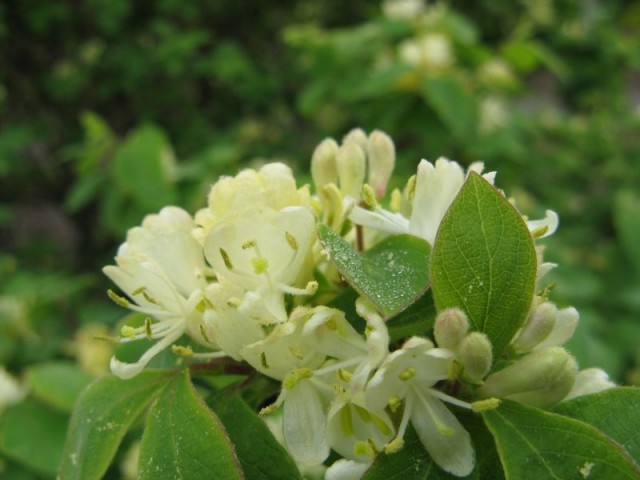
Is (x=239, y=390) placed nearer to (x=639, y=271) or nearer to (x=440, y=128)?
(x=440, y=128)

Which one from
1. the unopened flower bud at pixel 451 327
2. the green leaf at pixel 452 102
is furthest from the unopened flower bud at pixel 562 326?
the green leaf at pixel 452 102

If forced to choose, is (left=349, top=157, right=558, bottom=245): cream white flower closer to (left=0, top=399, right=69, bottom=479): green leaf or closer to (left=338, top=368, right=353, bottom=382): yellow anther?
(left=338, top=368, right=353, bottom=382): yellow anther

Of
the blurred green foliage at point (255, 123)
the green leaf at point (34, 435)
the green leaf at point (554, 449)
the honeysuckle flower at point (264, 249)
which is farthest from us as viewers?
the blurred green foliage at point (255, 123)

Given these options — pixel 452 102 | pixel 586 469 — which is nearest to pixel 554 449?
pixel 586 469

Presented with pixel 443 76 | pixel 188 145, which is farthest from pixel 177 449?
pixel 188 145

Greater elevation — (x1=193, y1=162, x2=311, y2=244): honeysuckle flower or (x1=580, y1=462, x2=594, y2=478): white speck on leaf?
(x1=193, y1=162, x2=311, y2=244): honeysuckle flower

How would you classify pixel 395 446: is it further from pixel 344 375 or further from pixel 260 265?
pixel 260 265

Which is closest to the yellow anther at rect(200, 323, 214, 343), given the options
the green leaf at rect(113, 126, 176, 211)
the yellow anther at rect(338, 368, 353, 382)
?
the yellow anther at rect(338, 368, 353, 382)

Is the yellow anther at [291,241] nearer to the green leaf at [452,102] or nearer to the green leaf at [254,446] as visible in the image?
the green leaf at [254,446]
